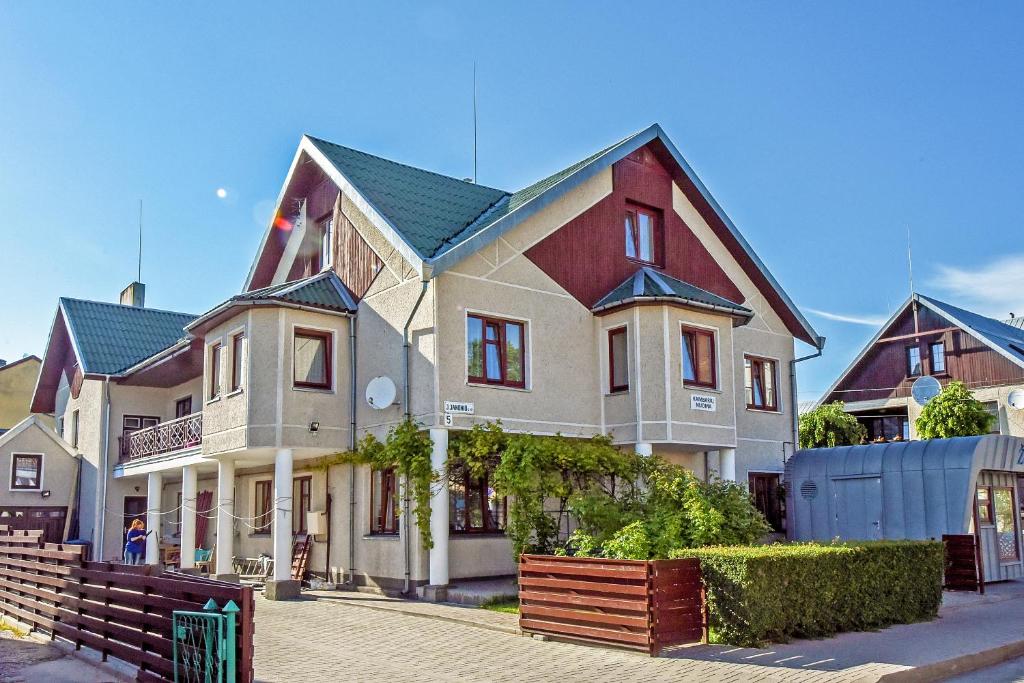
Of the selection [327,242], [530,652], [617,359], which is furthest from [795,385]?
[530,652]

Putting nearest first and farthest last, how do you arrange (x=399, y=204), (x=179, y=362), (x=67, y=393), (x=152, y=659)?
(x=152, y=659)
(x=399, y=204)
(x=179, y=362)
(x=67, y=393)

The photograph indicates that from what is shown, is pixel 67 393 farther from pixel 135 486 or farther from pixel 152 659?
pixel 152 659

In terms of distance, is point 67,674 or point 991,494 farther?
point 991,494

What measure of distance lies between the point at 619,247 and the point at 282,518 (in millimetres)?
9386

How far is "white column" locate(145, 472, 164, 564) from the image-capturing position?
2494 cm

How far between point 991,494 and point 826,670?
13.4 metres

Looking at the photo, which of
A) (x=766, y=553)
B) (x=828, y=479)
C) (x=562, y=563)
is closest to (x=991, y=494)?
(x=828, y=479)

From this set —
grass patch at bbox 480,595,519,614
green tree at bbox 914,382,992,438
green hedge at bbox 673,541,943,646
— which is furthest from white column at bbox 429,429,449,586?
green tree at bbox 914,382,992,438

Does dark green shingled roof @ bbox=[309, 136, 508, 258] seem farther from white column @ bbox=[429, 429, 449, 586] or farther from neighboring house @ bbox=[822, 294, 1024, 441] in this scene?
neighboring house @ bbox=[822, 294, 1024, 441]

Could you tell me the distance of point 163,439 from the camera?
2472cm

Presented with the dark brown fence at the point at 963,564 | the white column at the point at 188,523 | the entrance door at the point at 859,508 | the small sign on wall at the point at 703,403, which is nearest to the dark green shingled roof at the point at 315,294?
the white column at the point at 188,523

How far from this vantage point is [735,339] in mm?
24062

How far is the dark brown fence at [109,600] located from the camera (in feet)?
30.9

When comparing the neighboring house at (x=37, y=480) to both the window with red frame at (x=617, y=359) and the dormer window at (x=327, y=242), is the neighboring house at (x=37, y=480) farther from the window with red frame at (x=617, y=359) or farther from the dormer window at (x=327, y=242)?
the window with red frame at (x=617, y=359)
